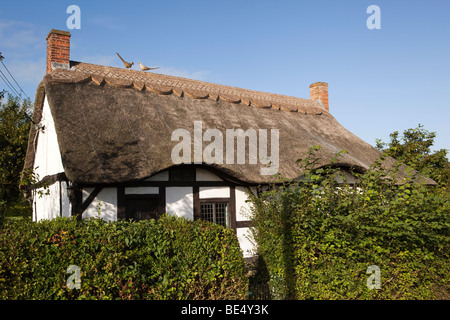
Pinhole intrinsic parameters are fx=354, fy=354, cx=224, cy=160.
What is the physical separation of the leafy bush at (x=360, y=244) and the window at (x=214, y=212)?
369 centimetres

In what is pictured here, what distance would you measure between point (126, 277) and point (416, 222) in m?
4.68

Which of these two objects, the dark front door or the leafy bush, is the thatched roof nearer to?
the dark front door

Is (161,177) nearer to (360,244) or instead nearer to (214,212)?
(214,212)

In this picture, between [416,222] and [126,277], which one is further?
[416,222]

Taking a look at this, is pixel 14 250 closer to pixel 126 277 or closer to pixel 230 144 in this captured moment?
pixel 126 277

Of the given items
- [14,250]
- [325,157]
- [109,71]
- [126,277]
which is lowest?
[126,277]

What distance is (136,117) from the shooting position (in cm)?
1048

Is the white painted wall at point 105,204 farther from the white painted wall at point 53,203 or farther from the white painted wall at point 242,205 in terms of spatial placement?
the white painted wall at point 242,205

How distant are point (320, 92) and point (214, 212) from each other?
11550 mm

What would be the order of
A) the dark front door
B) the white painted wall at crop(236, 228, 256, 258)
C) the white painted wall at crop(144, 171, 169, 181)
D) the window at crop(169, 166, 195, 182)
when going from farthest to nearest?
the white painted wall at crop(236, 228, 256, 258)
the window at crop(169, 166, 195, 182)
the white painted wall at crop(144, 171, 169, 181)
the dark front door

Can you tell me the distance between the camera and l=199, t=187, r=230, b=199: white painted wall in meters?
9.98

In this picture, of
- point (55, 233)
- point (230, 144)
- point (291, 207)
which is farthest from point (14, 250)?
point (230, 144)

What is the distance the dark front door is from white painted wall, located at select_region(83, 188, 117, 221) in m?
0.36

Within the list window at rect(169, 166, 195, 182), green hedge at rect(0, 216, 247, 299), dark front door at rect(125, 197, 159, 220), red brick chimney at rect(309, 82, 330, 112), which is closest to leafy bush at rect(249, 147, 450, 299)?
green hedge at rect(0, 216, 247, 299)
